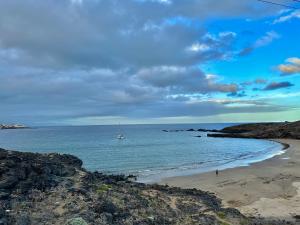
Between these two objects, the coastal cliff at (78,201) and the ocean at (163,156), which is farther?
the ocean at (163,156)

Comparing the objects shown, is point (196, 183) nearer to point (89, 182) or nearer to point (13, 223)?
point (89, 182)

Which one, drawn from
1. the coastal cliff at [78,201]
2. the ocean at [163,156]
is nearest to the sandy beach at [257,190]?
the coastal cliff at [78,201]

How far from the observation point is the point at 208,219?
12.6 meters

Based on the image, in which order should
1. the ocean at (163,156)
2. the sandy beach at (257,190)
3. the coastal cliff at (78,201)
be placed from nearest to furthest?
the coastal cliff at (78,201)
the sandy beach at (257,190)
the ocean at (163,156)

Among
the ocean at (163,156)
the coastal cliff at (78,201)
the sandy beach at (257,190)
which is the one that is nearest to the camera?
the coastal cliff at (78,201)

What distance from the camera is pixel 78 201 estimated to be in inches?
467

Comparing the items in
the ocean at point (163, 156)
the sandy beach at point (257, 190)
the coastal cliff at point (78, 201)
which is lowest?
the ocean at point (163, 156)

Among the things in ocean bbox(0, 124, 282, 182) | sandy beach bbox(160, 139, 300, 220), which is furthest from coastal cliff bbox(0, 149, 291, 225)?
ocean bbox(0, 124, 282, 182)

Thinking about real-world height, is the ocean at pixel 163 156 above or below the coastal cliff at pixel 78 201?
below

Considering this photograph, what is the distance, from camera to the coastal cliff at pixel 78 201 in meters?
10.8

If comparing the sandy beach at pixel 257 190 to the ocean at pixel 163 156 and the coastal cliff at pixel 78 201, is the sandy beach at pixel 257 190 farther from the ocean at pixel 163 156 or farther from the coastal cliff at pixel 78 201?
the ocean at pixel 163 156

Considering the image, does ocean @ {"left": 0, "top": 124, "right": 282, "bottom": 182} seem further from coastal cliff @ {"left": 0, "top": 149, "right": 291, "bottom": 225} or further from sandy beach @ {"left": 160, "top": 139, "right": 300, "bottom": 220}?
coastal cliff @ {"left": 0, "top": 149, "right": 291, "bottom": 225}

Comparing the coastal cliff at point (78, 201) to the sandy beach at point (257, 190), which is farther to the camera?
the sandy beach at point (257, 190)

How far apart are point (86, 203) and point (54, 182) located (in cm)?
186
